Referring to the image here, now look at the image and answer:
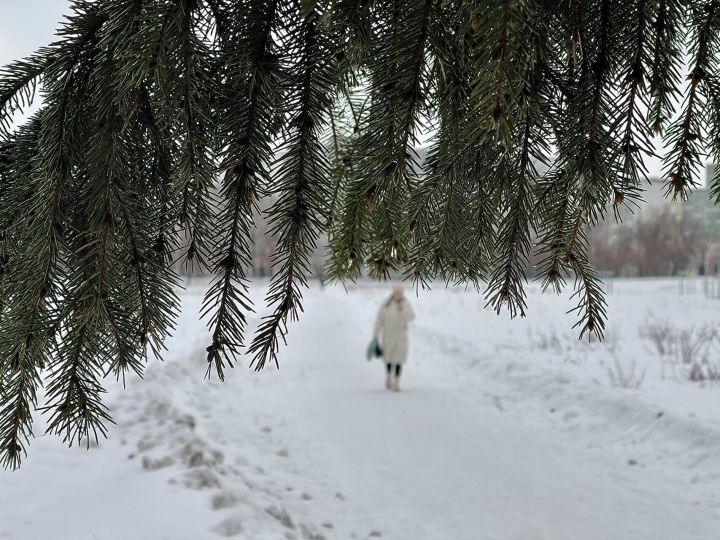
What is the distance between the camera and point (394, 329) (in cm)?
943

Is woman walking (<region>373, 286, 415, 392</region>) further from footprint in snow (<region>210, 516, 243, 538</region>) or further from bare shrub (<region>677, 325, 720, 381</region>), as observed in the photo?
footprint in snow (<region>210, 516, 243, 538</region>)

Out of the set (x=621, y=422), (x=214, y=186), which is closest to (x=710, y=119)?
(x=214, y=186)

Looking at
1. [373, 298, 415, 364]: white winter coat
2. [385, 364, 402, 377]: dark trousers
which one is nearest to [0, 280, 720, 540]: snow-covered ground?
[385, 364, 402, 377]: dark trousers

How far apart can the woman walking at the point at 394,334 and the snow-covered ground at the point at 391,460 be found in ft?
1.17

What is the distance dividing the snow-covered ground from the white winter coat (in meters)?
0.58

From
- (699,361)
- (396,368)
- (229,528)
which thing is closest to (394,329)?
(396,368)

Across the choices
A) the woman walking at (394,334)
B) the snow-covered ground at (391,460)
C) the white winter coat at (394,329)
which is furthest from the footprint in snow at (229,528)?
the white winter coat at (394,329)

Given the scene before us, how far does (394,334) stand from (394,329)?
0.11 meters

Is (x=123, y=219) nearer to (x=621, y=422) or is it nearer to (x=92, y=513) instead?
(x=92, y=513)

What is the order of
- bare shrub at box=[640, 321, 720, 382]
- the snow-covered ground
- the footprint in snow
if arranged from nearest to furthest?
the footprint in snow < the snow-covered ground < bare shrub at box=[640, 321, 720, 382]

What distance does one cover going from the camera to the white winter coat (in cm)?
900

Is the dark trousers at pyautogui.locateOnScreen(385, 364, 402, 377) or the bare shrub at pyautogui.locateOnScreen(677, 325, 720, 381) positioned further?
the dark trousers at pyautogui.locateOnScreen(385, 364, 402, 377)

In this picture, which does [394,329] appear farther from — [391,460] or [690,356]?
[690,356]

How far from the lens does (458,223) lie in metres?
Result: 1.38
